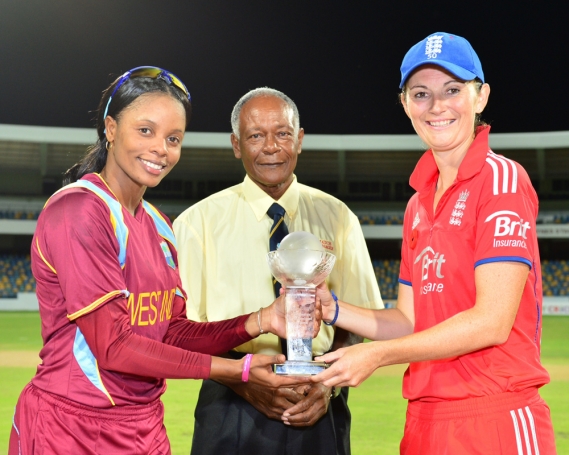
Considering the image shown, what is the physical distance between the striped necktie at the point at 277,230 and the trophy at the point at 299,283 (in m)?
0.62

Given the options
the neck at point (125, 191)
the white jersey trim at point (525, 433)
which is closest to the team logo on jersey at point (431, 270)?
the white jersey trim at point (525, 433)

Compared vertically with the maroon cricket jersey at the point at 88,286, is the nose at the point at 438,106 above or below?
above

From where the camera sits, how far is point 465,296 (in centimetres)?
235

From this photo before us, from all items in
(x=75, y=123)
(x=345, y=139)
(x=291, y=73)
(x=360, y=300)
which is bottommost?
(x=360, y=300)

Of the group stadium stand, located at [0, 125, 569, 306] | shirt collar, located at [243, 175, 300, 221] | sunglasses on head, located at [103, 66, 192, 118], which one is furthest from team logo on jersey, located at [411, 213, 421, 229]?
stadium stand, located at [0, 125, 569, 306]

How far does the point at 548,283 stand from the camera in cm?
2658

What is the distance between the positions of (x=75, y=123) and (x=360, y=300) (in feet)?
105

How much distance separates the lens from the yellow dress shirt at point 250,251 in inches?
132

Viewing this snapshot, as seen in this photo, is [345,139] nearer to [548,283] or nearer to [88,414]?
[548,283]

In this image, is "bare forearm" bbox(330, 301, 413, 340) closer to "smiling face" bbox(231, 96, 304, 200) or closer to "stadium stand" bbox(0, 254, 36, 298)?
"smiling face" bbox(231, 96, 304, 200)

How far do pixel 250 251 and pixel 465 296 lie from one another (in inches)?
51.9

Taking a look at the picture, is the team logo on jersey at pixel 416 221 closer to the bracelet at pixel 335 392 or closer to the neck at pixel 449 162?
the neck at pixel 449 162

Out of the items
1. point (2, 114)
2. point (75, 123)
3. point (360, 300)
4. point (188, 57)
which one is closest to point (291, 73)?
point (188, 57)

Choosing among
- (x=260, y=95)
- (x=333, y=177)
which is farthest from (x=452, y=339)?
(x=333, y=177)
